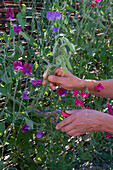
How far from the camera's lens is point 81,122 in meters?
1.38

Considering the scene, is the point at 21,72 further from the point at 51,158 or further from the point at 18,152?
the point at 51,158

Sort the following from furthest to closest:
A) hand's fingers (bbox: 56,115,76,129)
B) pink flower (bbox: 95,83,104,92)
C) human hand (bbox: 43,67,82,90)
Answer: pink flower (bbox: 95,83,104,92) < human hand (bbox: 43,67,82,90) < hand's fingers (bbox: 56,115,76,129)

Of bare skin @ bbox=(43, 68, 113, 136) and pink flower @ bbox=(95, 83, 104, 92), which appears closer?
bare skin @ bbox=(43, 68, 113, 136)

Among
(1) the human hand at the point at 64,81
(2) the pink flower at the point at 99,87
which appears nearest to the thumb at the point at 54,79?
(1) the human hand at the point at 64,81

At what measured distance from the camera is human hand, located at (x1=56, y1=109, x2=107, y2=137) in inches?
53.4

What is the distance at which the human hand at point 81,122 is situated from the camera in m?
1.36

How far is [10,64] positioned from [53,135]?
2.29ft

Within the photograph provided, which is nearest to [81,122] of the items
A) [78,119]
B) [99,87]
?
[78,119]

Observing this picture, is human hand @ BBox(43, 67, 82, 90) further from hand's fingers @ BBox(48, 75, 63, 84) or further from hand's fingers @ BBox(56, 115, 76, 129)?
hand's fingers @ BBox(56, 115, 76, 129)

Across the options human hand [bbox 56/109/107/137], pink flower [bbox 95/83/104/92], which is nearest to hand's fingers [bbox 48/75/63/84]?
human hand [bbox 56/109/107/137]

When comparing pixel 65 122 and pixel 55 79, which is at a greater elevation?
pixel 55 79

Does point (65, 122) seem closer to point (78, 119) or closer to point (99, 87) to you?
point (78, 119)

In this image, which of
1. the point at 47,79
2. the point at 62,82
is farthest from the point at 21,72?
the point at 62,82

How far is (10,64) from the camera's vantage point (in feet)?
4.79
